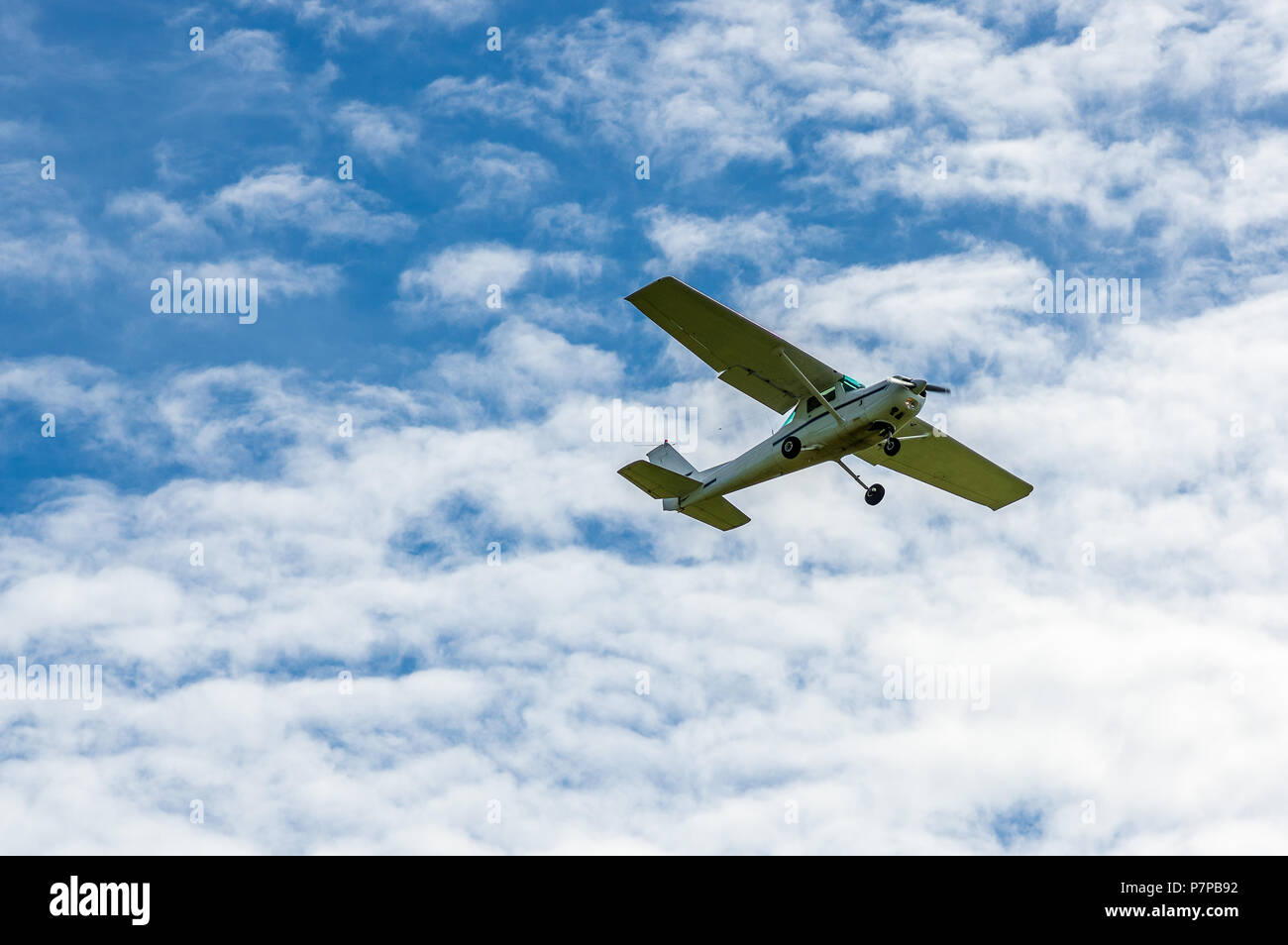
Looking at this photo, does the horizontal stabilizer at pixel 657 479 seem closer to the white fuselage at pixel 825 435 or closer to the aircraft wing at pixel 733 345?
the white fuselage at pixel 825 435

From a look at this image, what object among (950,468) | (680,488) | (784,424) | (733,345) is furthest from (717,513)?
(950,468)

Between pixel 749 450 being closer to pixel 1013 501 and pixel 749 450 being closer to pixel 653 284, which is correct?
pixel 653 284

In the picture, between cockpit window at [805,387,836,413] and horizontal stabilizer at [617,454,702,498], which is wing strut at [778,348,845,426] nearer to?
cockpit window at [805,387,836,413]

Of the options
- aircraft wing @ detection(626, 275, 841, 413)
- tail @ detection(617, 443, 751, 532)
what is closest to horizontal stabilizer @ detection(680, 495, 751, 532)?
tail @ detection(617, 443, 751, 532)

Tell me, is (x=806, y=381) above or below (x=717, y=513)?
above

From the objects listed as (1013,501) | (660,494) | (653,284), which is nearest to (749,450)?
(660,494)

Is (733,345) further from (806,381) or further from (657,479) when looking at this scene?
(657,479)
